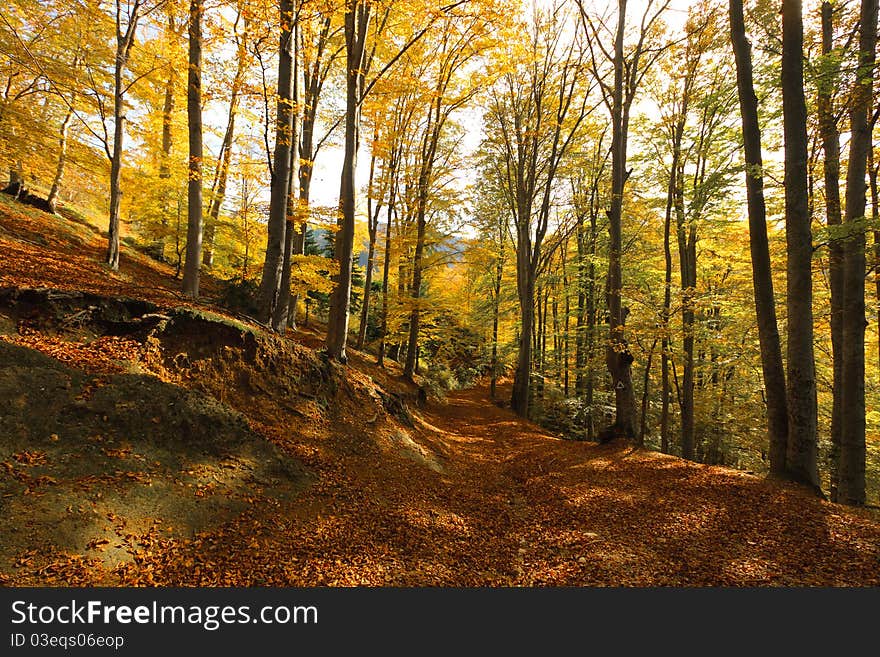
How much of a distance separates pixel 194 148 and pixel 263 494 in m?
8.74

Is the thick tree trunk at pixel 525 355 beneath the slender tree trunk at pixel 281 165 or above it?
beneath

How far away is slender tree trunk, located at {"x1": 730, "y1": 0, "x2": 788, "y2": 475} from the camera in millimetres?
5926

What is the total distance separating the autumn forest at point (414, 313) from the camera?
3445mm

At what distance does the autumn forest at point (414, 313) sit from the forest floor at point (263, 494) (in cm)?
3

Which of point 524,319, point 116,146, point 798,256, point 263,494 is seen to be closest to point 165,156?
point 116,146

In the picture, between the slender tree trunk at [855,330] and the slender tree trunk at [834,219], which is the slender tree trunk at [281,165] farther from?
the slender tree trunk at [855,330]

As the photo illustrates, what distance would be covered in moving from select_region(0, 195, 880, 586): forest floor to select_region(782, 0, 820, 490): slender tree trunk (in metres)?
0.74

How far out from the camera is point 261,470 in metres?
4.34

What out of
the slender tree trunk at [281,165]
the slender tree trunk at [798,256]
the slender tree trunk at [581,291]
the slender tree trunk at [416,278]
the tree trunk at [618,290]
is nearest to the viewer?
the slender tree trunk at [798,256]

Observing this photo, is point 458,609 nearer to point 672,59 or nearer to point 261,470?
point 261,470

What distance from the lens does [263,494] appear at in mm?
4020

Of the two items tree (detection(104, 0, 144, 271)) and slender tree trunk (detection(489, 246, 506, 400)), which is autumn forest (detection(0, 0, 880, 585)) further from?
slender tree trunk (detection(489, 246, 506, 400))

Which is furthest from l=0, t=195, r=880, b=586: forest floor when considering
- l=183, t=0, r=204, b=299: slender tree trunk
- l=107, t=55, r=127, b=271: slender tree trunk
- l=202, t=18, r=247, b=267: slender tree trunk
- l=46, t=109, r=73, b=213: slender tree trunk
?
l=46, t=109, r=73, b=213: slender tree trunk

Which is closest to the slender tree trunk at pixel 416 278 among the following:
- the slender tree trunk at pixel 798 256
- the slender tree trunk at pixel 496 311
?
the slender tree trunk at pixel 496 311
